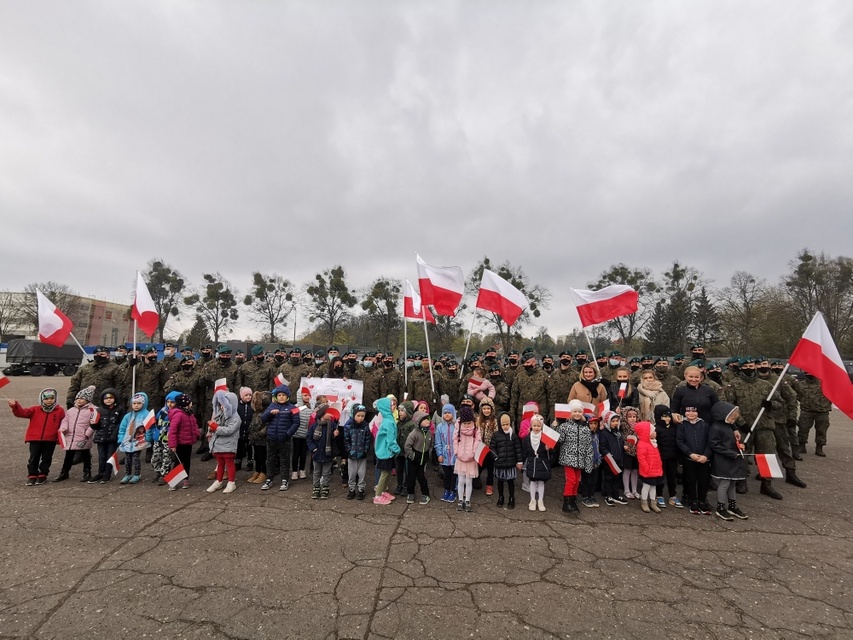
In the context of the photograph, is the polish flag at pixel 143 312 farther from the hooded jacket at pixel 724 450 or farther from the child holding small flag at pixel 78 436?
the hooded jacket at pixel 724 450

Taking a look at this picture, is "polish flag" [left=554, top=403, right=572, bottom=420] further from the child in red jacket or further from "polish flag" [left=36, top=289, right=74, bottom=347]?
"polish flag" [left=36, top=289, right=74, bottom=347]

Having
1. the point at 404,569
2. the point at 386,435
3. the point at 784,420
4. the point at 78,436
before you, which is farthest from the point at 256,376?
the point at 784,420

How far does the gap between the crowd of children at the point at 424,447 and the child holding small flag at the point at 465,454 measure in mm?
17

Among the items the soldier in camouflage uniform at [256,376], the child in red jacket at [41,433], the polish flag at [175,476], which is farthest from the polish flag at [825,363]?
the child in red jacket at [41,433]

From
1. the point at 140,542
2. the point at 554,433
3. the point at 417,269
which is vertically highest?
the point at 417,269

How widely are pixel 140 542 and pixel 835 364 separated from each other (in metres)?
9.85

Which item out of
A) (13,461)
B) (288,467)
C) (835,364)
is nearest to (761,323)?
(835,364)

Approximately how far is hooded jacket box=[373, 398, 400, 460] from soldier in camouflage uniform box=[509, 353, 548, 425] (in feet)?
9.04

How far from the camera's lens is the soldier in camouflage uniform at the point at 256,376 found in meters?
9.63

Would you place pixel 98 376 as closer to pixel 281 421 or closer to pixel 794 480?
pixel 281 421

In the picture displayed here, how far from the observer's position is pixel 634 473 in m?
6.71

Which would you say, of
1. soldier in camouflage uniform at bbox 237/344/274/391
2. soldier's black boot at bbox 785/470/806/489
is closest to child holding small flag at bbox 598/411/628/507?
soldier's black boot at bbox 785/470/806/489

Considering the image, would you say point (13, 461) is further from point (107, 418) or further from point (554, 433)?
point (554, 433)

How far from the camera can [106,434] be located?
23.6 ft
